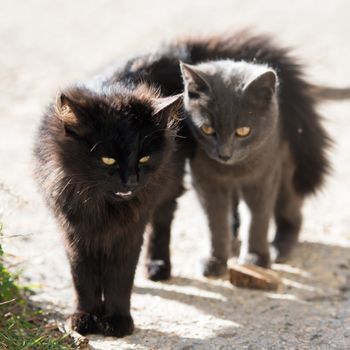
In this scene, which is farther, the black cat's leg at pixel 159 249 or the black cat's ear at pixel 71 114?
the black cat's leg at pixel 159 249

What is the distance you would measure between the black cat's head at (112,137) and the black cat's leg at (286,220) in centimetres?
177

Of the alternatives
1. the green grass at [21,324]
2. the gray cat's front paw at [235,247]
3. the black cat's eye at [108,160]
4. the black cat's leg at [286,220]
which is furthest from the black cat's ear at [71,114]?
the gray cat's front paw at [235,247]

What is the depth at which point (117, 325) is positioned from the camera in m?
3.66

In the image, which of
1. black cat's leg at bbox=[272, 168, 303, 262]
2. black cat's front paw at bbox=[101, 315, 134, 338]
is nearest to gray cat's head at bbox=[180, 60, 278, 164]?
black cat's leg at bbox=[272, 168, 303, 262]

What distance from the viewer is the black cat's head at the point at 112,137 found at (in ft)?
10.5

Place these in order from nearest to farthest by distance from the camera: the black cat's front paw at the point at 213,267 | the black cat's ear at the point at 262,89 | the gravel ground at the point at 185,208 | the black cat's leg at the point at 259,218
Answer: the gravel ground at the point at 185,208 < the black cat's ear at the point at 262,89 < the black cat's leg at the point at 259,218 < the black cat's front paw at the point at 213,267

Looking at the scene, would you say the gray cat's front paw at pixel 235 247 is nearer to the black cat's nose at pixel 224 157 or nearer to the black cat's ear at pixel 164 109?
the black cat's nose at pixel 224 157

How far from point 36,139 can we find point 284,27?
21.7 ft

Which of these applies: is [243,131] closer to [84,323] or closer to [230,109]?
[230,109]

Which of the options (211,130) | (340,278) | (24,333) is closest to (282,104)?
(211,130)

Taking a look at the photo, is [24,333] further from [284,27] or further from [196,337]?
[284,27]

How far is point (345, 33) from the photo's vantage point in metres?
9.57

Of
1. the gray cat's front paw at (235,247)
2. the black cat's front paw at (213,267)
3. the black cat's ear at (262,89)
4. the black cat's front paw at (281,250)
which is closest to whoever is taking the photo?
the black cat's ear at (262,89)

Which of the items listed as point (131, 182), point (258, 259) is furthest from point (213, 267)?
point (131, 182)
